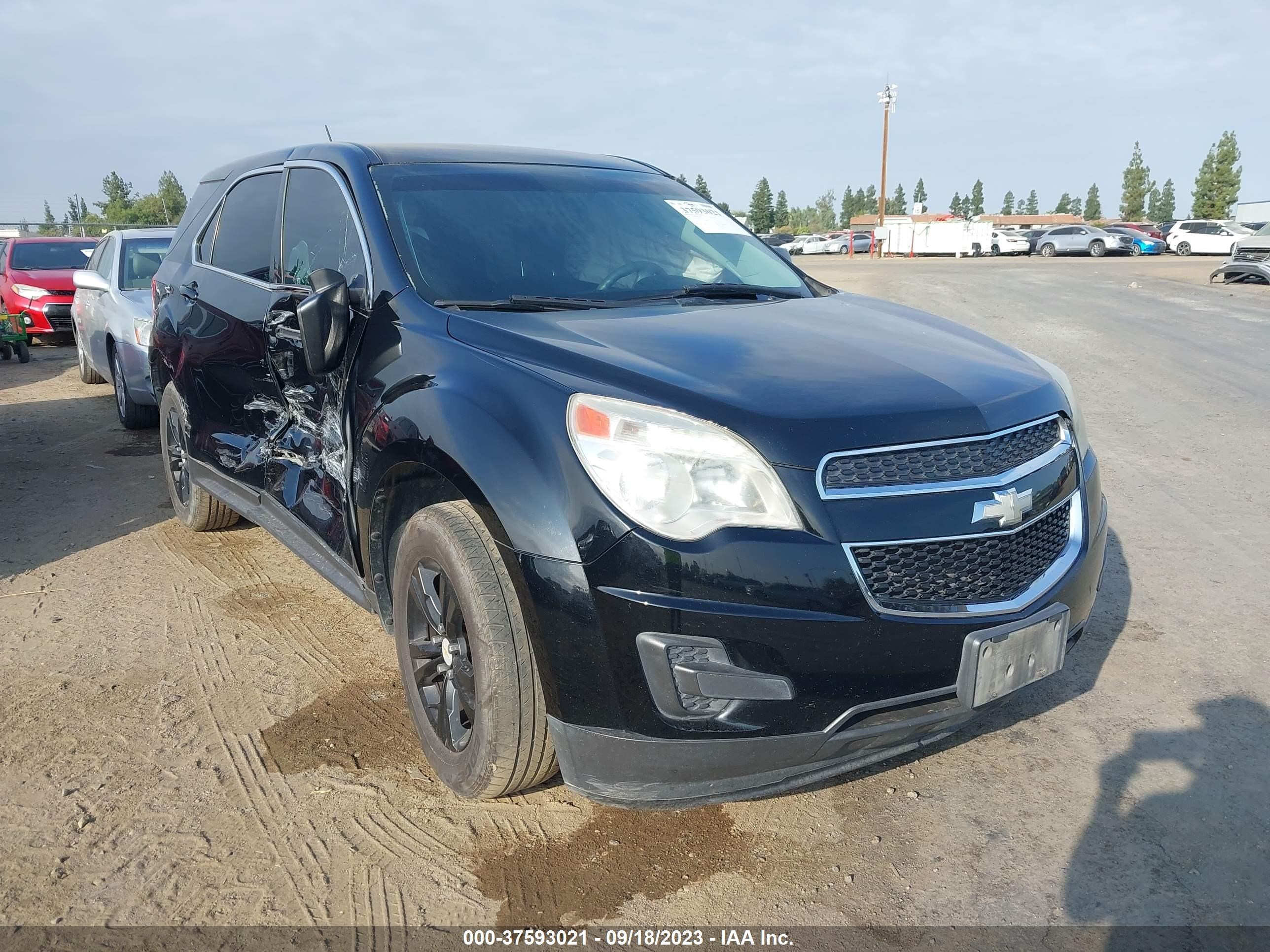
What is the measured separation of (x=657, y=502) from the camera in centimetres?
230

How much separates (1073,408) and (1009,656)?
97cm

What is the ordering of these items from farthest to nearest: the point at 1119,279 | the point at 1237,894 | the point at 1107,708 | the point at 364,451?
1. the point at 1119,279
2. the point at 1107,708
3. the point at 364,451
4. the point at 1237,894

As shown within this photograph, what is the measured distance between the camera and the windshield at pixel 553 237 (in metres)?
3.28

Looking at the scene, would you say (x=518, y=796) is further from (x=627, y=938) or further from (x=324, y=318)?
(x=324, y=318)

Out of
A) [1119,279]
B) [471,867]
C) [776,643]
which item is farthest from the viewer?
[1119,279]

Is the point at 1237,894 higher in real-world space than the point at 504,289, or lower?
lower

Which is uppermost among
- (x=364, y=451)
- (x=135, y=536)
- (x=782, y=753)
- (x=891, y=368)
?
(x=891, y=368)

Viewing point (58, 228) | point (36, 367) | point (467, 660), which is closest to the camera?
point (467, 660)

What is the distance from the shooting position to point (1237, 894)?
2.45 meters

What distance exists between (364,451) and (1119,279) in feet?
71.1

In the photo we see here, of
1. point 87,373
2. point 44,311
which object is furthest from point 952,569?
point 44,311

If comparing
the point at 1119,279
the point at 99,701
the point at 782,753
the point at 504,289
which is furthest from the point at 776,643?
the point at 1119,279

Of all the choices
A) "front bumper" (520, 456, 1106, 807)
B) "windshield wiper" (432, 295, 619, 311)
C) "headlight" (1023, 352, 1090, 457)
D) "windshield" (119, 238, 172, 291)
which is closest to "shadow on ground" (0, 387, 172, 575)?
"windshield" (119, 238, 172, 291)

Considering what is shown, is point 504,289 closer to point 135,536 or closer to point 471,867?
point 471,867
